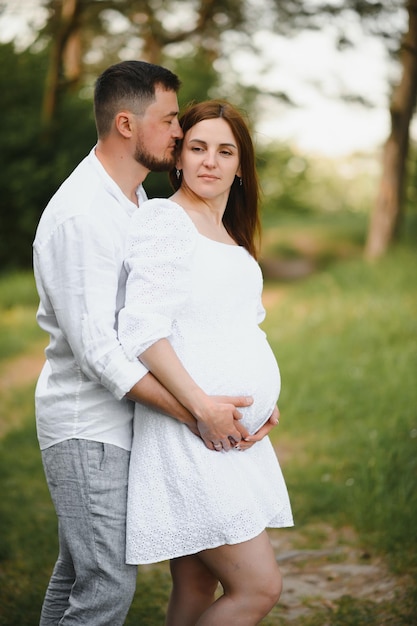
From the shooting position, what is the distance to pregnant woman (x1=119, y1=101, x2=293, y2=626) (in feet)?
7.95

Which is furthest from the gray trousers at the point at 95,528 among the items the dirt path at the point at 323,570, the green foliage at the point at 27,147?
the green foliage at the point at 27,147

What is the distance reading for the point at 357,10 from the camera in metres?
13.5

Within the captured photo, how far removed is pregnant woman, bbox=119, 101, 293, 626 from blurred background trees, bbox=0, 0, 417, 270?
1029cm

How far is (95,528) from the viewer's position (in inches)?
98.3

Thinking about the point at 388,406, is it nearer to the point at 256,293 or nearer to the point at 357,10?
the point at 256,293

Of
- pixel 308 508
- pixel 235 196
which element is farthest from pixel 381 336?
pixel 235 196

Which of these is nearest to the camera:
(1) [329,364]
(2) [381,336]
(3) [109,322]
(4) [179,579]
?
(3) [109,322]

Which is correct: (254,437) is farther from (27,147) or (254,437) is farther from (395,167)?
(395,167)

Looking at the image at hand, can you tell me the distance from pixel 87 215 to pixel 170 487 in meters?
0.84

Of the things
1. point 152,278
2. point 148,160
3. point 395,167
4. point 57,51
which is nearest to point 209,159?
point 148,160

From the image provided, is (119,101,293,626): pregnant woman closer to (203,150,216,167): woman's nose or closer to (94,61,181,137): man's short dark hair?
(203,150,216,167): woman's nose

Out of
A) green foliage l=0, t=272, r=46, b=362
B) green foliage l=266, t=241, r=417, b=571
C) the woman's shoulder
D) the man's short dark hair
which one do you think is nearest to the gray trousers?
the woman's shoulder

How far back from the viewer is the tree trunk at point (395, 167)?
14.4 meters

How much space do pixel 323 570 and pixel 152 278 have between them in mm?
2746
